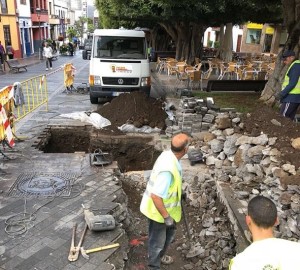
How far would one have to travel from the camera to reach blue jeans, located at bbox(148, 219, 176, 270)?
408 cm

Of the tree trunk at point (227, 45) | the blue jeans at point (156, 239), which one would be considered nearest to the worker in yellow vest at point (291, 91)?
the blue jeans at point (156, 239)

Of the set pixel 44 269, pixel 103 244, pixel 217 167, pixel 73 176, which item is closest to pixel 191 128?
pixel 217 167

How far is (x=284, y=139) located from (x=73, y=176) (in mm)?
4223

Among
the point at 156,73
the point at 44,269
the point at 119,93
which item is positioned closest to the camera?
the point at 44,269

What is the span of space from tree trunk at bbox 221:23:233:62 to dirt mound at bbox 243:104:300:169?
46.5 feet

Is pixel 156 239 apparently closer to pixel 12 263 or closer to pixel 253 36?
pixel 12 263

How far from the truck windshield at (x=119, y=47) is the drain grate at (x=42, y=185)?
6.17 meters

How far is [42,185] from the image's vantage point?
247 inches

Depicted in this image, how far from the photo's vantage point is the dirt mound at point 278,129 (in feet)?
19.7

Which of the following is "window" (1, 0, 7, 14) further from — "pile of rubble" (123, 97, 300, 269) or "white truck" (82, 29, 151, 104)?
"pile of rubble" (123, 97, 300, 269)

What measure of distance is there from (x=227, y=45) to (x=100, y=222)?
19.0m

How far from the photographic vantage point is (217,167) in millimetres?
7215

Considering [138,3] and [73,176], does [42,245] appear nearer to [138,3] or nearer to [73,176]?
[73,176]

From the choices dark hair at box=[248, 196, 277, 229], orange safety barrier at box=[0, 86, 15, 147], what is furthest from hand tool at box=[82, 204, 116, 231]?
orange safety barrier at box=[0, 86, 15, 147]
